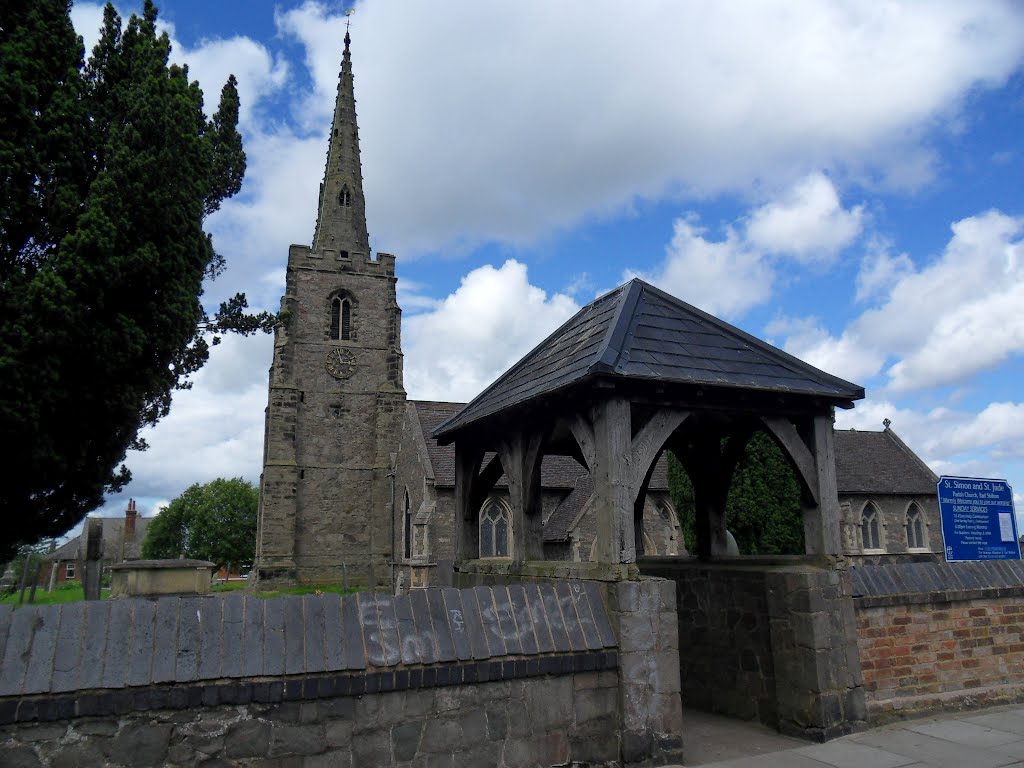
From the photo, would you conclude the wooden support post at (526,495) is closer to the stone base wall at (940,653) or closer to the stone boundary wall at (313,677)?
the stone boundary wall at (313,677)

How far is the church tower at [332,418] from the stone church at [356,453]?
0.05 meters

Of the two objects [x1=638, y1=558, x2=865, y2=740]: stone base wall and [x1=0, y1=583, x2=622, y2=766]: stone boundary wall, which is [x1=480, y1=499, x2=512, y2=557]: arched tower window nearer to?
[x1=638, y1=558, x2=865, y2=740]: stone base wall

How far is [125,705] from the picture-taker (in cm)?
409

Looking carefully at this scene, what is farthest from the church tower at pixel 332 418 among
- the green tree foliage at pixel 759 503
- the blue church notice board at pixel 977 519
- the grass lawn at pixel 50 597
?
the blue church notice board at pixel 977 519

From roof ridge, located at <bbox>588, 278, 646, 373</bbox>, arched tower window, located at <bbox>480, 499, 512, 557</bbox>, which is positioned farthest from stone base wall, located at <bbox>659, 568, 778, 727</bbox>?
arched tower window, located at <bbox>480, 499, 512, 557</bbox>

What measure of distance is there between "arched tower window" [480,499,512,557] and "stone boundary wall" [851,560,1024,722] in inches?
725

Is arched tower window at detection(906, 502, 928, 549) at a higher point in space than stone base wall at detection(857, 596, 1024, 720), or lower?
higher

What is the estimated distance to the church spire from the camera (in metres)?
36.6

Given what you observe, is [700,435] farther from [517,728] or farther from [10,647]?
[10,647]

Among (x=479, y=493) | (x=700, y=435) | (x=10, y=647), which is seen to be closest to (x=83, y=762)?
(x=10, y=647)

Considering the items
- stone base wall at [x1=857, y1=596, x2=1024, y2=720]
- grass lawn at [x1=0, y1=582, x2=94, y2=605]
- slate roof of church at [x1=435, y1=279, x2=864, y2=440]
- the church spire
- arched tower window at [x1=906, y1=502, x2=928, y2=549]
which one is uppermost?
the church spire

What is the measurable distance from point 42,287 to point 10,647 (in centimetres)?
413

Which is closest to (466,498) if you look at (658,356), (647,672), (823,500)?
(658,356)

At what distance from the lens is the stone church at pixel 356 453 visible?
30.4 metres
